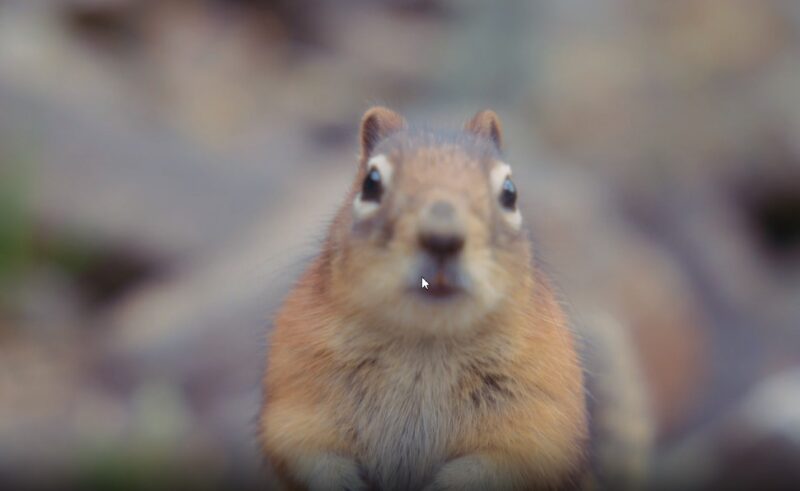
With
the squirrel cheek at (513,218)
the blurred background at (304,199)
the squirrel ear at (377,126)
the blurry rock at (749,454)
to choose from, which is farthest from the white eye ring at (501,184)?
the blurry rock at (749,454)

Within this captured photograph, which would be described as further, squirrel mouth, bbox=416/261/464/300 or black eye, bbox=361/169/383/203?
black eye, bbox=361/169/383/203

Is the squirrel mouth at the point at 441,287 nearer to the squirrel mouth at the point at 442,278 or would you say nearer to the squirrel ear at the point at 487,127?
the squirrel mouth at the point at 442,278

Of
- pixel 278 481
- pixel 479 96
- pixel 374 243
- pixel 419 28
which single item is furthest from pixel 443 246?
pixel 419 28

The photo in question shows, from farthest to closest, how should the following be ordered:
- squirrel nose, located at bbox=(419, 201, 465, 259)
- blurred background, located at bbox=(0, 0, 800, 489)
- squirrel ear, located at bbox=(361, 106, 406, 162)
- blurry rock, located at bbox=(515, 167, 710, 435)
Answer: blurry rock, located at bbox=(515, 167, 710, 435)
blurred background, located at bbox=(0, 0, 800, 489)
squirrel ear, located at bbox=(361, 106, 406, 162)
squirrel nose, located at bbox=(419, 201, 465, 259)

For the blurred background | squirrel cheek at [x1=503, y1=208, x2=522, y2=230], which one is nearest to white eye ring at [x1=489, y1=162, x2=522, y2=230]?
squirrel cheek at [x1=503, y1=208, x2=522, y2=230]

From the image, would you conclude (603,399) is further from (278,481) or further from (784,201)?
(784,201)

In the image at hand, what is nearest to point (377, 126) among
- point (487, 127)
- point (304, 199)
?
point (487, 127)

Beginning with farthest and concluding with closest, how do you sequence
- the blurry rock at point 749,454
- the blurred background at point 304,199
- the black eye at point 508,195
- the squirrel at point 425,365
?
the blurred background at point 304,199
the blurry rock at point 749,454
the black eye at point 508,195
the squirrel at point 425,365

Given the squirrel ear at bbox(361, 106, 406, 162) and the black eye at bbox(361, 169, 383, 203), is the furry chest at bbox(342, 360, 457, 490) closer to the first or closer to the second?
the black eye at bbox(361, 169, 383, 203)
